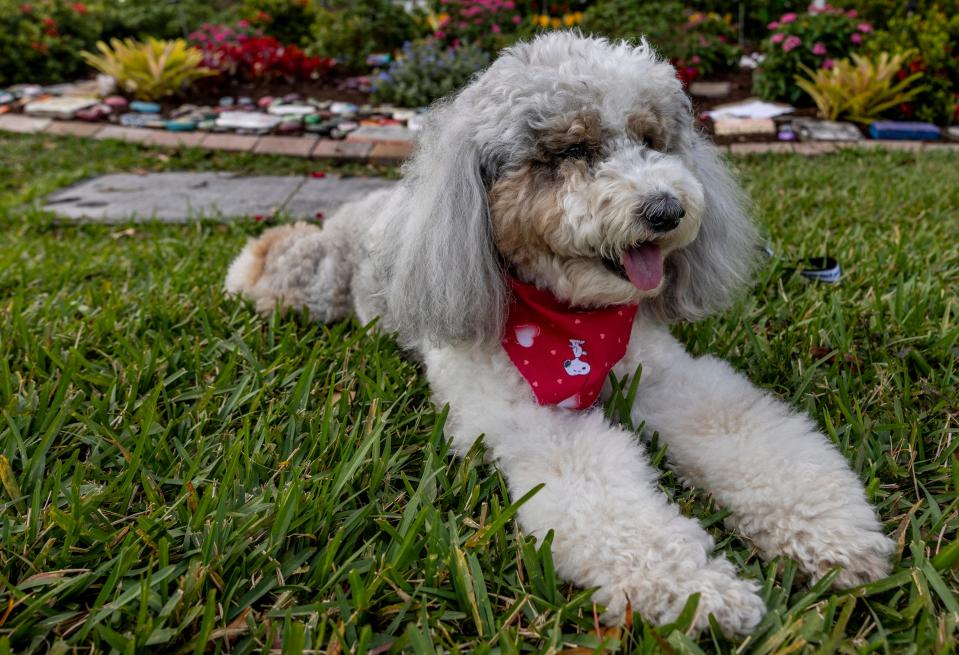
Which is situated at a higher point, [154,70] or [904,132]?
[154,70]

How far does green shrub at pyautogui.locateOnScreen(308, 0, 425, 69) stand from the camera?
29.3ft

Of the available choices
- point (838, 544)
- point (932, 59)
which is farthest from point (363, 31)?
point (838, 544)

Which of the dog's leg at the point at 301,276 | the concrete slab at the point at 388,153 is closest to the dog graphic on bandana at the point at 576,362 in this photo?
the dog's leg at the point at 301,276

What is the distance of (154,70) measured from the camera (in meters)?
7.81

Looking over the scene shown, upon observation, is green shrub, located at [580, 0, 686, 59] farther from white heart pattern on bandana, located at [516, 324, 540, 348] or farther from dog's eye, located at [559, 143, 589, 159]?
white heart pattern on bandana, located at [516, 324, 540, 348]

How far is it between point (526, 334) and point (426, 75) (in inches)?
241

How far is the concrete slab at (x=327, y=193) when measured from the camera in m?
4.98

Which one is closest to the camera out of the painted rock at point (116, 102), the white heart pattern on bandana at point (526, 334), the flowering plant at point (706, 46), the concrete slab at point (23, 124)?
the white heart pattern on bandana at point (526, 334)

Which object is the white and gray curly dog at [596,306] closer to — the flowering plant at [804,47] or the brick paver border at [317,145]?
the brick paver border at [317,145]

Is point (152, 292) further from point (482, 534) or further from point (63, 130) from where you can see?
point (63, 130)

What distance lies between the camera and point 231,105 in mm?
7867

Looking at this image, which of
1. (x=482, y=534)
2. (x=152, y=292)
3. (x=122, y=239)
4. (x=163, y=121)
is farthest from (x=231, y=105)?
(x=482, y=534)

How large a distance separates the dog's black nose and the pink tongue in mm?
123

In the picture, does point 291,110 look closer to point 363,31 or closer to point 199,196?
point 363,31
